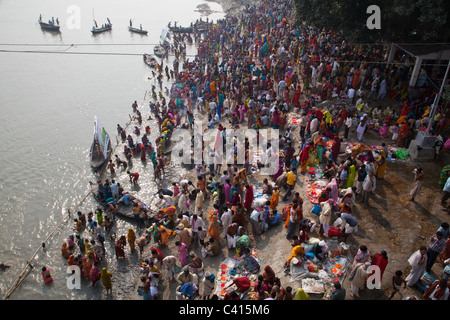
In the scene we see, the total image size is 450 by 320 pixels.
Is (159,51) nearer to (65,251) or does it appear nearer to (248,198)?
(65,251)

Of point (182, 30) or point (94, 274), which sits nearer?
point (94, 274)

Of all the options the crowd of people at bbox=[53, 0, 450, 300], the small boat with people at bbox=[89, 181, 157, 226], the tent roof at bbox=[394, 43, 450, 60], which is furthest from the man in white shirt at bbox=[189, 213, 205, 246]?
the tent roof at bbox=[394, 43, 450, 60]

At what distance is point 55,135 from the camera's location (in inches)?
851

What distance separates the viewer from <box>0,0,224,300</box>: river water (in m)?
12.0

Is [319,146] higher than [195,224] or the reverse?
higher

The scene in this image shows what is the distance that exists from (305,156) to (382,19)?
8745 millimetres

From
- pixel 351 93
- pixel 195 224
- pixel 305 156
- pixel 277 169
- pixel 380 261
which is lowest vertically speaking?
pixel 195 224

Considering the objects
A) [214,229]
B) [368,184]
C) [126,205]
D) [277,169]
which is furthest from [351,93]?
[126,205]

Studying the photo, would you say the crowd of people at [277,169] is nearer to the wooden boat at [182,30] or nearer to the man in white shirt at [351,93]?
the man in white shirt at [351,93]

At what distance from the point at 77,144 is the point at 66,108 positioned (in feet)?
21.6

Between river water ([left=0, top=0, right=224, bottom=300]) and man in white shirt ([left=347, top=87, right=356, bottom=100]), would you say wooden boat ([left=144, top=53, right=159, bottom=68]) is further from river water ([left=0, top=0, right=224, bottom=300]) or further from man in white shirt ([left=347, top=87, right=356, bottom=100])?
man in white shirt ([left=347, top=87, right=356, bottom=100])

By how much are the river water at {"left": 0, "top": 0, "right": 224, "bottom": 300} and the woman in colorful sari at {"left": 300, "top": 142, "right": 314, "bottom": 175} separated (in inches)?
242

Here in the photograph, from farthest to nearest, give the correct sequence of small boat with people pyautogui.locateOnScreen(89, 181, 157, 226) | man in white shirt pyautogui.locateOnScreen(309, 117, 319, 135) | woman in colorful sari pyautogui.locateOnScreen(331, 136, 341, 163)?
man in white shirt pyautogui.locateOnScreen(309, 117, 319, 135) → small boat with people pyautogui.locateOnScreen(89, 181, 157, 226) → woman in colorful sari pyautogui.locateOnScreen(331, 136, 341, 163)

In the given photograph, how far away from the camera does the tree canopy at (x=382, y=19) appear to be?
13516 millimetres
